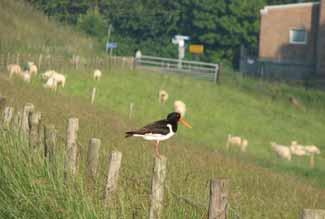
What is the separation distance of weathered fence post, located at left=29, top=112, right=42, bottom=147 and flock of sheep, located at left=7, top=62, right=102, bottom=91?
83.6ft

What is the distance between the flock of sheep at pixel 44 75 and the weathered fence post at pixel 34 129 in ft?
83.6

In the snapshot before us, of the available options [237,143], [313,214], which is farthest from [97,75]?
[313,214]

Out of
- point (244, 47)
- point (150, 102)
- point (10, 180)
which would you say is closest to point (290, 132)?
point (150, 102)

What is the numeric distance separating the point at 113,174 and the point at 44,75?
33.4 metres

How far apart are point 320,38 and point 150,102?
2628 centimetres

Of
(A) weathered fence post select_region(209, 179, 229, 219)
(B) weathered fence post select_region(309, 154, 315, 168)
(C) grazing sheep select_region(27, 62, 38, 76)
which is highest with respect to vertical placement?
(A) weathered fence post select_region(209, 179, 229, 219)

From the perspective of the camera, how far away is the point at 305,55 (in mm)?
67625

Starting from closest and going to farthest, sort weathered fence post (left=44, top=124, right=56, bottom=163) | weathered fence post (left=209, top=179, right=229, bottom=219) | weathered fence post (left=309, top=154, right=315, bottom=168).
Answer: weathered fence post (left=209, top=179, right=229, bottom=219) → weathered fence post (left=44, top=124, right=56, bottom=163) → weathered fence post (left=309, top=154, right=315, bottom=168)

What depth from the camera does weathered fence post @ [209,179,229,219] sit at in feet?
21.1

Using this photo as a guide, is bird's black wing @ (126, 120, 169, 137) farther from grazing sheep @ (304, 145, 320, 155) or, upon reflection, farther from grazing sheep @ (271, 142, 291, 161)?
grazing sheep @ (304, 145, 320, 155)

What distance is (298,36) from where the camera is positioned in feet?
226

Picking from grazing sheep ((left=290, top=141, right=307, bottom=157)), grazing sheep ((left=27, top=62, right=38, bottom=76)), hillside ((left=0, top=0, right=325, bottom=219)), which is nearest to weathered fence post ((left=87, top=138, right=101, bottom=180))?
hillside ((left=0, top=0, right=325, bottom=219))

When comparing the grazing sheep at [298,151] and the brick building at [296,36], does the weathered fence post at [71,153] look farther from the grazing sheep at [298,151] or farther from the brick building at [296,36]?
A: the brick building at [296,36]

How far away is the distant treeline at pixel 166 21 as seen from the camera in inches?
3216
